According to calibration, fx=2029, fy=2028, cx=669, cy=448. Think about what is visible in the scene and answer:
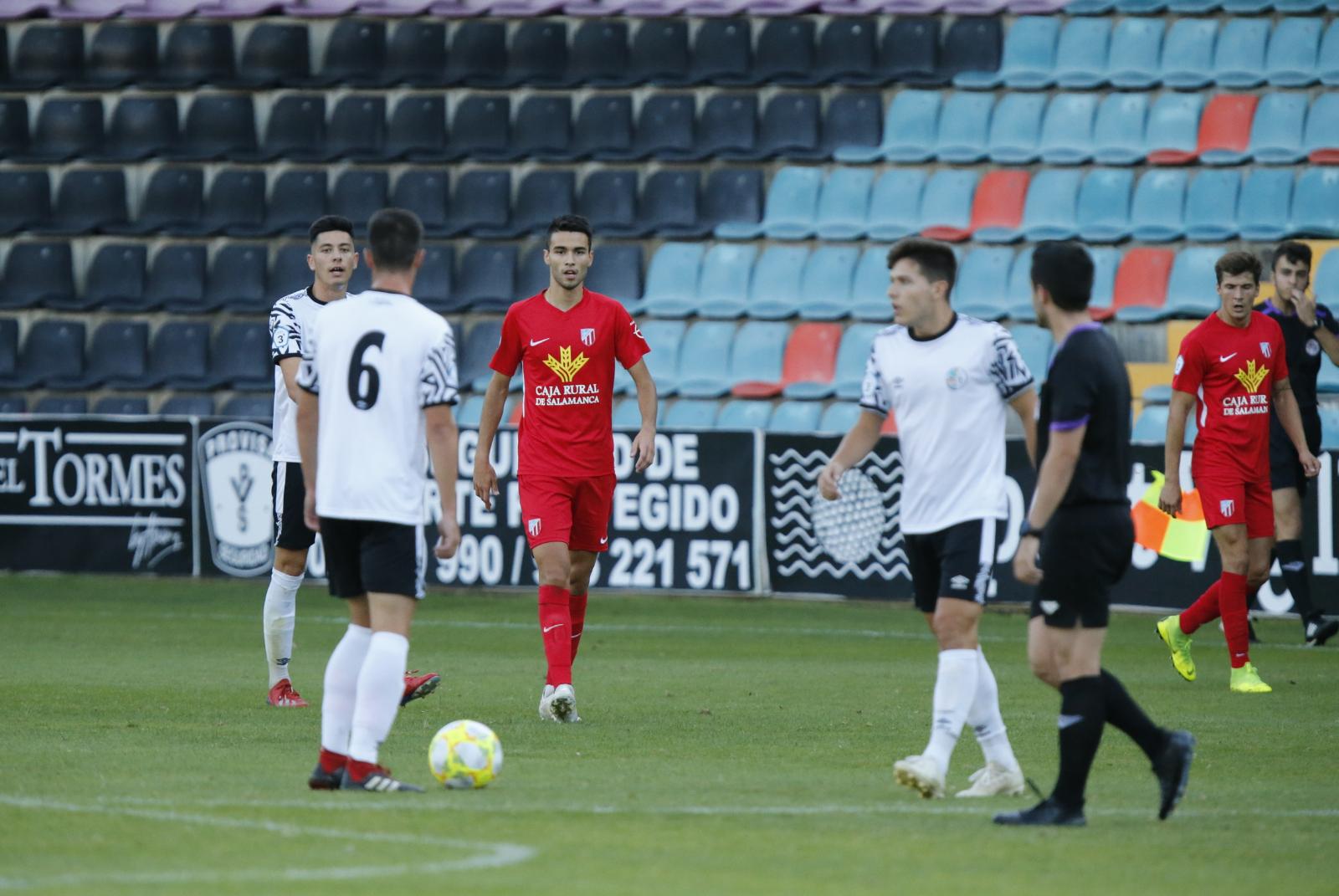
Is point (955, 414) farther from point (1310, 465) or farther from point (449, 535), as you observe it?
point (1310, 465)

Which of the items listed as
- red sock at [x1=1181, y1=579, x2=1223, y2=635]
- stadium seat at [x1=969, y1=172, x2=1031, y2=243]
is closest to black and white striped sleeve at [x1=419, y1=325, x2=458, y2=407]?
red sock at [x1=1181, y1=579, x2=1223, y2=635]

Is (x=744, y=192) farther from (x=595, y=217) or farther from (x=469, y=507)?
(x=469, y=507)

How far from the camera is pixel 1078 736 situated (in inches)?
248

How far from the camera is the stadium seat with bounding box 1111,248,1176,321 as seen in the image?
18000 mm

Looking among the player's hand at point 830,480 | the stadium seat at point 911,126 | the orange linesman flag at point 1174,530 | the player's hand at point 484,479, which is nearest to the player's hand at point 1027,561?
the player's hand at point 830,480

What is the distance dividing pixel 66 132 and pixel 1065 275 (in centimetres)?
1797

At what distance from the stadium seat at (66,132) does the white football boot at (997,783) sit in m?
17.3

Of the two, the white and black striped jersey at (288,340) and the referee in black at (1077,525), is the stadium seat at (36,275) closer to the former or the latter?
the white and black striped jersey at (288,340)

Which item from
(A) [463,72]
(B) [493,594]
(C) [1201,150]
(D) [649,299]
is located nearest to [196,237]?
(A) [463,72]

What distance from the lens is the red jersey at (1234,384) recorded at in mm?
11164

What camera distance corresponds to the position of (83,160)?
2216 cm

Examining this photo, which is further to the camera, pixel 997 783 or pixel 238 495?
pixel 238 495

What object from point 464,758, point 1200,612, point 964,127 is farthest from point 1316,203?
point 464,758

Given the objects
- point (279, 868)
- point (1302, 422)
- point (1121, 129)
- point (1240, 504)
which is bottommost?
point (279, 868)
